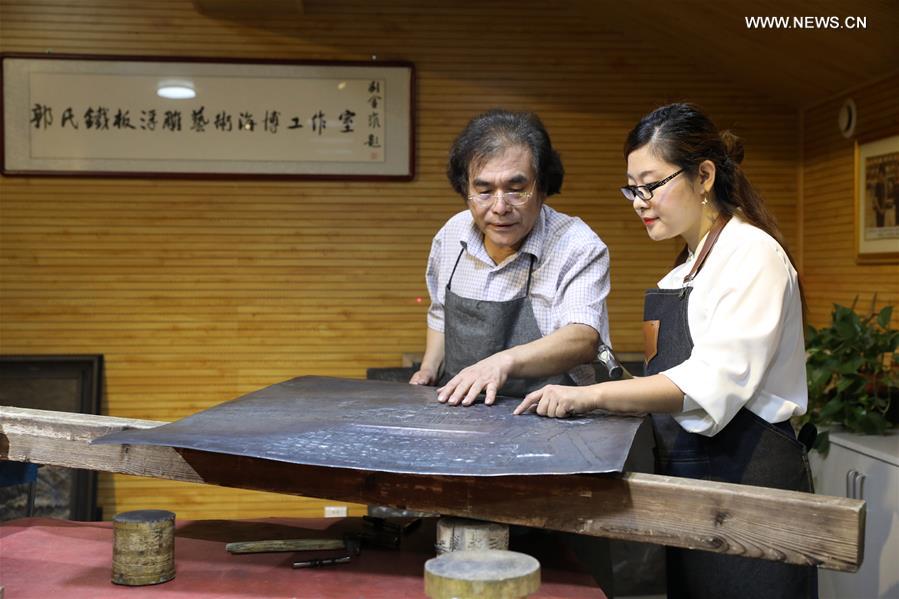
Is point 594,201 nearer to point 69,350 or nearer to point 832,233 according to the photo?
point 832,233

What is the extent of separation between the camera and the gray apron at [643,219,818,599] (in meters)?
2.15

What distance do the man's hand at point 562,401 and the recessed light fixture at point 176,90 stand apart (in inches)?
142

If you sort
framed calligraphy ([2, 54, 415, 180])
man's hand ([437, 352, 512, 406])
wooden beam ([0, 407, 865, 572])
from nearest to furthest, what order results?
wooden beam ([0, 407, 865, 572])
man's hand ([437, 352, 512, 406])
framed calligraphy ([2, 54, 415, 180])

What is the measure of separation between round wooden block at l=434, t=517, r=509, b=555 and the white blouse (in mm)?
560

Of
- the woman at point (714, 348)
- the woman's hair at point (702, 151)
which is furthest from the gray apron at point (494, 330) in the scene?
the woman's hair at point (702, 151)

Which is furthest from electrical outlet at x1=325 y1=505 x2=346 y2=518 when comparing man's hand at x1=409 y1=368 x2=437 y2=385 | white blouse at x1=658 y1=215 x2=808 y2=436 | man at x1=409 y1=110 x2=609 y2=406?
white blouse at x1=658 y1=215 x2=808 y2=436

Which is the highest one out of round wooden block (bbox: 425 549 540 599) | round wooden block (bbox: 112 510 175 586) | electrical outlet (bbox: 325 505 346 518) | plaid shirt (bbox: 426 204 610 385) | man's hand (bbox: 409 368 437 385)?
plaid shirt (bbox: 426 204 610 385)

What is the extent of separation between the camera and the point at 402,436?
194 cm

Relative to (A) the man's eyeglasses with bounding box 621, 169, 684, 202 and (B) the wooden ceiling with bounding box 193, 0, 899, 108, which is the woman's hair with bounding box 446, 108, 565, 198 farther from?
(B) the wooden ceiling with bounding box 193, 0, 899, 108

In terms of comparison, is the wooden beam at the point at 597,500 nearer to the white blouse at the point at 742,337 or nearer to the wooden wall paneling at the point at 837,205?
the white blouse at the point at 742,337

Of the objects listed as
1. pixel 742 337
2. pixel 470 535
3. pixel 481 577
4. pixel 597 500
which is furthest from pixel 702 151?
pixel 481 577

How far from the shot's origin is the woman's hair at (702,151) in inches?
89.0

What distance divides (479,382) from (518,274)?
49 centimetres

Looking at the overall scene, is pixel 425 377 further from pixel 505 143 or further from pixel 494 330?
pixel 505 143
